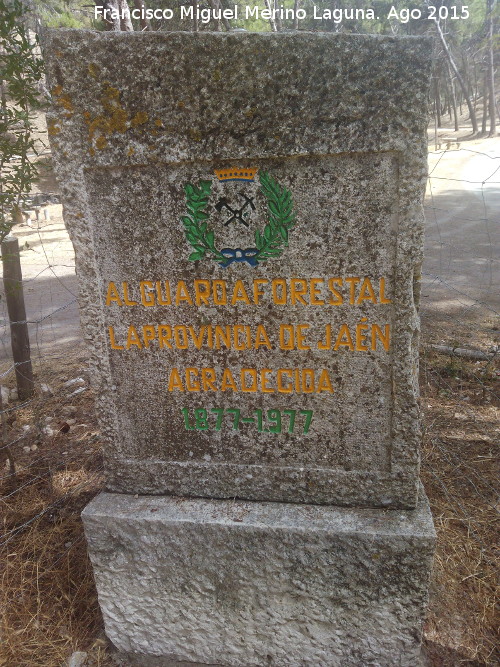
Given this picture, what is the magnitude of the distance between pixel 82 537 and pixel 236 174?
190cm

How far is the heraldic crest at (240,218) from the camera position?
1661 mm

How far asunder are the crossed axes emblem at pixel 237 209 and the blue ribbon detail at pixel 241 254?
0.28 feet

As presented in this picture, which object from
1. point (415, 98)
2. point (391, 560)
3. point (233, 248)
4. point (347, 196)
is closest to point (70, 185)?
point (233, 248)

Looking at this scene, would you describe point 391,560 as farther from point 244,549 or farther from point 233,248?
point 233,248

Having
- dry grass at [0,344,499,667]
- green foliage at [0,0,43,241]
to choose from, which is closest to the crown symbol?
green foliage at [0,0,43,241]

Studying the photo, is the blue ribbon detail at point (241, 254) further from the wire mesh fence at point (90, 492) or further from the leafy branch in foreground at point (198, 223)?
the wire mesh fence at point (90, 492)

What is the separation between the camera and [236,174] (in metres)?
1.66

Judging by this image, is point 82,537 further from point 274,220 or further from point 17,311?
point 17,311

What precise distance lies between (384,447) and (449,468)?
1202 mm

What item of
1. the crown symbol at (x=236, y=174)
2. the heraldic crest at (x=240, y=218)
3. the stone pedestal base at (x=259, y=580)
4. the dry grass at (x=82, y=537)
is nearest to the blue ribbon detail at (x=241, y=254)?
the heraldic crest at (x=240, y=218)

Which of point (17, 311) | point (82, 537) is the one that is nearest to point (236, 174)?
point (82, 537)

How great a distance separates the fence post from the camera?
362 centimetres

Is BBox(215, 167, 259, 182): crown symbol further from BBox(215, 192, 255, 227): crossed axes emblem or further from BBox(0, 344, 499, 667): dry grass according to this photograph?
BBox(0, 344, 499, 667): dry grass

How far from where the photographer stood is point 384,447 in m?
1.84
